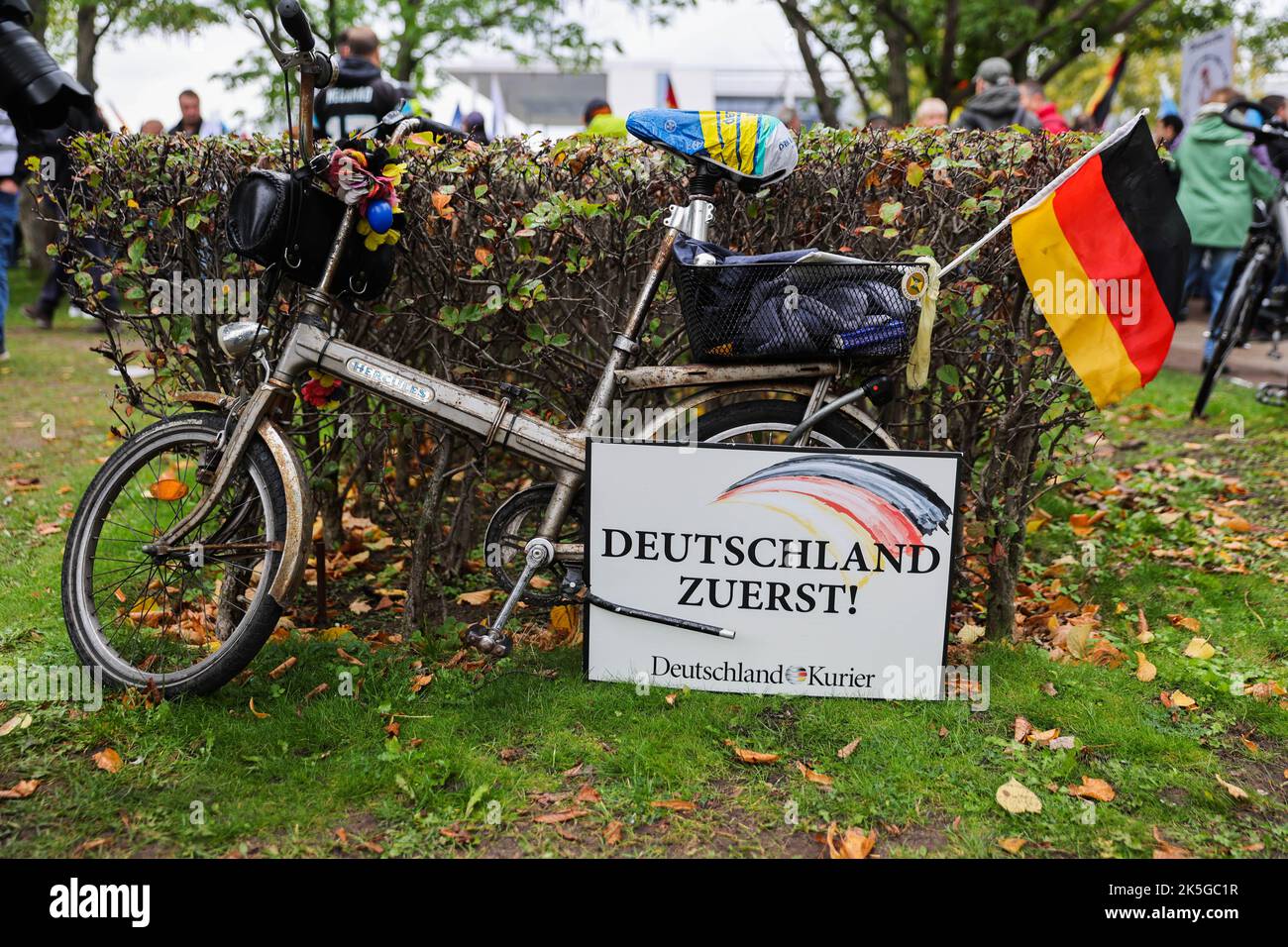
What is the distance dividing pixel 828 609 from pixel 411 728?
1.33 metres

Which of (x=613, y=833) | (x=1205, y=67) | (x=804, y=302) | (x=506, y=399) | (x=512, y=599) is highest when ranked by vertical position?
(x=1205, y=67)

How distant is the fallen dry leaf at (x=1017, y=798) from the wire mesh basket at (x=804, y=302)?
1297mm

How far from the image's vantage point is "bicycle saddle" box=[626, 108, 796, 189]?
10.0 feet

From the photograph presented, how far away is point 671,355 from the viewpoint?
3641 millimetres

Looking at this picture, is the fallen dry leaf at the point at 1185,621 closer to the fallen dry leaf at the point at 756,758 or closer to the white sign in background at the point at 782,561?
the white sign in background at the point at 782,561

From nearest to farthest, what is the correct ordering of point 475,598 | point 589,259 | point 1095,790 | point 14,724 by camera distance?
point 1095,790
point 14,724
point 589,259
point 475,598

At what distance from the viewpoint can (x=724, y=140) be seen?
308 cm

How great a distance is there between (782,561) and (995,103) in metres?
5.71

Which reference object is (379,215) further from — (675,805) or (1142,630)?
(1142,630)

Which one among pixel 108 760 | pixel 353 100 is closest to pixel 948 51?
pixel 353 100

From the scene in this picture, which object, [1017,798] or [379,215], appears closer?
[1017,798]

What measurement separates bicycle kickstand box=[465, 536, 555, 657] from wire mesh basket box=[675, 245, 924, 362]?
2.83 feet

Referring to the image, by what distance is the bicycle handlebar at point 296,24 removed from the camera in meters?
2.63

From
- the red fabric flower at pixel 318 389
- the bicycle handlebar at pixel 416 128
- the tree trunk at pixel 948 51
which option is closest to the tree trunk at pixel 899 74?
the tree trunk at pixel 948 51
